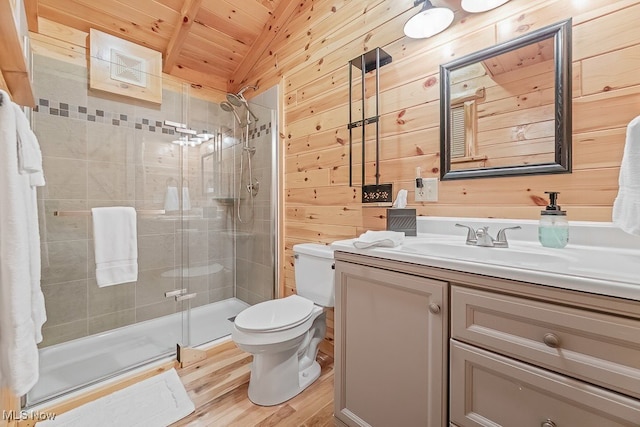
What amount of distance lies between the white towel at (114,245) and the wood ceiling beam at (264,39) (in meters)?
1.70

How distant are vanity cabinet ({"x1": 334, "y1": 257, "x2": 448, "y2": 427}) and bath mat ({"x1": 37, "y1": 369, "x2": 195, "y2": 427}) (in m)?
0.87

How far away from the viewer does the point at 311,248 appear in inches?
69.5

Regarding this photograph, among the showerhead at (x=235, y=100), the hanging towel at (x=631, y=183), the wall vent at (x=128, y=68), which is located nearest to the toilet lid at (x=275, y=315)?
the hanging towel at (x=631, y=183)

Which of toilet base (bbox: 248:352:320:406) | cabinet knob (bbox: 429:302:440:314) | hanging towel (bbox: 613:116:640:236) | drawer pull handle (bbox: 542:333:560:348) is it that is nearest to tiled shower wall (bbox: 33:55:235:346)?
toilet base (bbox: 248:352:320:406)

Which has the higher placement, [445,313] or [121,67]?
[121,67]

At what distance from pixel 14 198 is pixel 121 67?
1.84 meters

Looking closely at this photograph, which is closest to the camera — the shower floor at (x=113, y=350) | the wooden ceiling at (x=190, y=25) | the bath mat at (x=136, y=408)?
the bath mat at (x=136, y=408)

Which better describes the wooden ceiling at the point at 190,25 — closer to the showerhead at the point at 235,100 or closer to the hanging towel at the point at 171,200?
the showerhead at the point at 235,100

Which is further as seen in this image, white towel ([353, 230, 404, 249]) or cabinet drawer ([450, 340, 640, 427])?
white towel ([353, 230, 404, 249])

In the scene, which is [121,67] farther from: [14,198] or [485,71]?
[485,71]

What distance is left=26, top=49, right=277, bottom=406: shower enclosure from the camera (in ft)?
6.01

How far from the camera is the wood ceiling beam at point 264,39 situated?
2.17m

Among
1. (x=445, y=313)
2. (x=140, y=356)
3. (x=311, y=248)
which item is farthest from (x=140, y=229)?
(x=445, y=313)

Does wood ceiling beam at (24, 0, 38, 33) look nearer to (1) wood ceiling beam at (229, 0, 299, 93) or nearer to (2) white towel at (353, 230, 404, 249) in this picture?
(1) wood ceiling beam at (229, 0, 299, 93)
